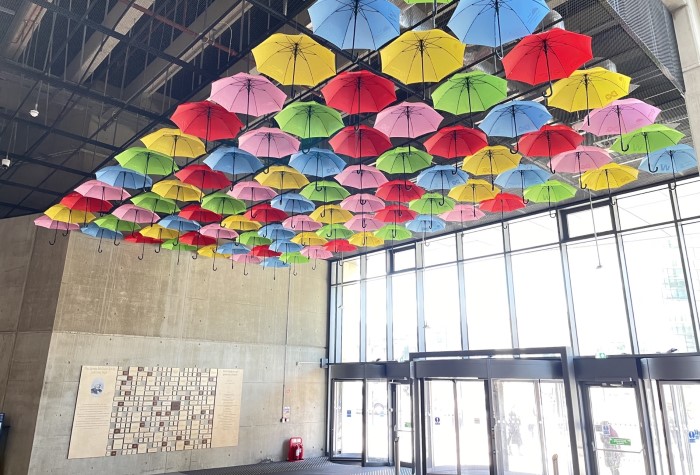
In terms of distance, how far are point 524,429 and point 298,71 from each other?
27.5ft

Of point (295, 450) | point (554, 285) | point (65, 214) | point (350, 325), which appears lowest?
point (295, 450)

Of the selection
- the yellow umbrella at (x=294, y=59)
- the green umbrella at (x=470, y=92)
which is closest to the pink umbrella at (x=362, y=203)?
the green umbrella at (x=470, y=92)

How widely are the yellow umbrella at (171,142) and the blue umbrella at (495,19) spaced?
13.9 ft

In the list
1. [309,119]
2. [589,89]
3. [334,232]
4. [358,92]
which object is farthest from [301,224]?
[589,89]

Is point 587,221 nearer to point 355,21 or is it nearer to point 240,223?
point 240,223

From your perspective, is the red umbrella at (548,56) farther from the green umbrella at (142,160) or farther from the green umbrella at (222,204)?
the green umbrella at (222,204)

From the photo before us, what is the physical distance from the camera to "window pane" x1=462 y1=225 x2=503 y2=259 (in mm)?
12906

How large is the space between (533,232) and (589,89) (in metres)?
6.90

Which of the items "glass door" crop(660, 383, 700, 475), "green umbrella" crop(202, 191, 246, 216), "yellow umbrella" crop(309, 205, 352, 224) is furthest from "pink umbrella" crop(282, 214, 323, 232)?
"glass door" crop(660, 383, 700, 475)

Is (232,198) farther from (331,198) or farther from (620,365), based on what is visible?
(620,365)

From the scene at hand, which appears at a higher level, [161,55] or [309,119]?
[161,55]

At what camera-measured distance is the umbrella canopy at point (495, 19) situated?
4590mm

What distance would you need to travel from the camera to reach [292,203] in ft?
31.6

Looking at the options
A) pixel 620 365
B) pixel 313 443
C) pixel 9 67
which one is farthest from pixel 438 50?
pixel 313 443
